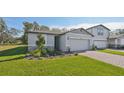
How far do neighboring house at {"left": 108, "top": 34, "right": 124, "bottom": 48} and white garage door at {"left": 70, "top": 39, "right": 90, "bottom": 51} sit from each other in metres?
5.66

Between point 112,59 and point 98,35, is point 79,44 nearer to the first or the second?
point 98,35

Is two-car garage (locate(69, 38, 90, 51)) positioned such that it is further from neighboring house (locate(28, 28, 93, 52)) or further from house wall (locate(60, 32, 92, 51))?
house wall (locate(60, 32, 92, 51))

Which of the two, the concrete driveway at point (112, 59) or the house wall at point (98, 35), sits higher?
the house wall at point (98, 35)

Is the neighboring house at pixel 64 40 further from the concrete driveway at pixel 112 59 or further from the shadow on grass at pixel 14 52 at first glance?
the concrete driveway at pixel 112 59

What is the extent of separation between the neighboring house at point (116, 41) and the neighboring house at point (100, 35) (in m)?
0.85

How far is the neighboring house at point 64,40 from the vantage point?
1888cm

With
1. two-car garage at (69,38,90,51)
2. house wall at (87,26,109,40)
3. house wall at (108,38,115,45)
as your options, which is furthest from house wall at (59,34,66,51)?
house wall at (108,38,115,45)

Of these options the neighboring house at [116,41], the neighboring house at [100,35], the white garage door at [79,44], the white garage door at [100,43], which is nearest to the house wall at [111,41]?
the neighboring house at [116,41]

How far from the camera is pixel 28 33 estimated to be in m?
18.9

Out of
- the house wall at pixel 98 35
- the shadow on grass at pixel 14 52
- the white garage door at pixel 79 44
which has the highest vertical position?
the house wall at pixel 98 35

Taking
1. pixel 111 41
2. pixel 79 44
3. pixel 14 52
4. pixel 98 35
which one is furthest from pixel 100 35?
pixel 14 52
